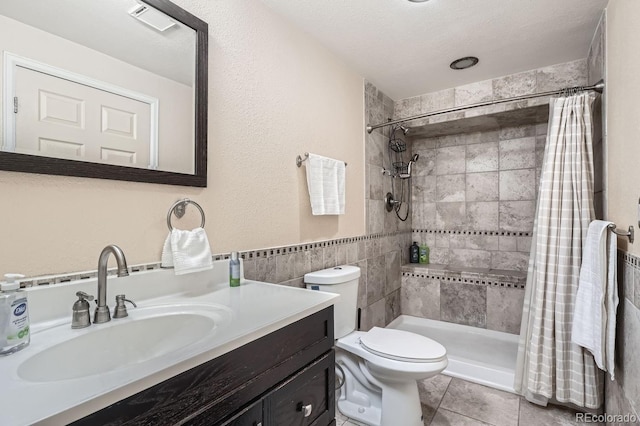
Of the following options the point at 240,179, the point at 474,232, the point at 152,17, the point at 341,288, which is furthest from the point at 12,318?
the point at 474,232

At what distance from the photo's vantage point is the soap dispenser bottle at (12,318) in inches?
27.5

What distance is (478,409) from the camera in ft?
6.18

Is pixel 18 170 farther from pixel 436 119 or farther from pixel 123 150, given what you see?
pixel 436 119

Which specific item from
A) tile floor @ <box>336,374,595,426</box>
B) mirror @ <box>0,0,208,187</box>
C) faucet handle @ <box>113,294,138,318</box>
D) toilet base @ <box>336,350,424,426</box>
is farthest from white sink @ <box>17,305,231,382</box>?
tile floor @ <box>336,374,595,426</box>

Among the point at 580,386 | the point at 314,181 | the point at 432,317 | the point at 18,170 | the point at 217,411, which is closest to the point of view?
the point at 217,411

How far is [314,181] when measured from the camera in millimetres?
1890

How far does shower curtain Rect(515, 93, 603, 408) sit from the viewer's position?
1796 mm

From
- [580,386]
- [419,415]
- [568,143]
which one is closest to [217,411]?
[419,415]

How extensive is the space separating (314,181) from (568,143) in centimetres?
157

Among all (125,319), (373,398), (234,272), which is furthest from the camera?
(373,398)

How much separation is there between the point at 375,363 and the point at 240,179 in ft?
3.81

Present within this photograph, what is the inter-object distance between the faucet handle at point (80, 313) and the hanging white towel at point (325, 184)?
3.97 ft

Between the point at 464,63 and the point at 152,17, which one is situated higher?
the point at 464,63

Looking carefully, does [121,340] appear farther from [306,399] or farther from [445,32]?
[445,32]
